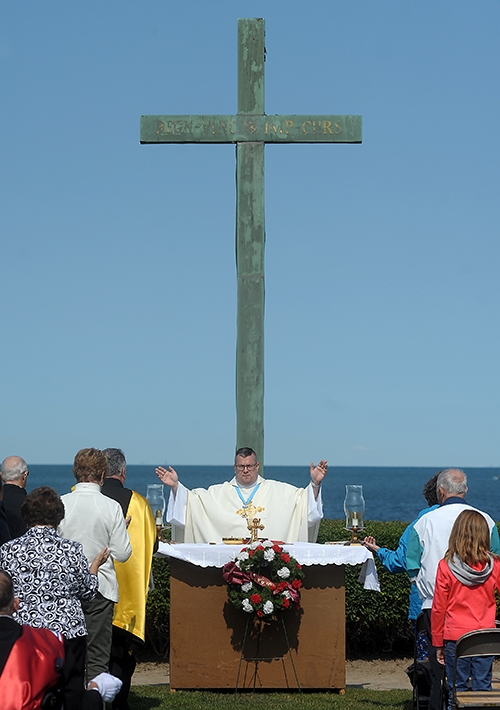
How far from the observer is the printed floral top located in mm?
5379

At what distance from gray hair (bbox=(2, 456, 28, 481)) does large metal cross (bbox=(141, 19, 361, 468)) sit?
2535 mm

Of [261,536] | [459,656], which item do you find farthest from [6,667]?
[261,536]

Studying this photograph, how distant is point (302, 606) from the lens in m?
8.37

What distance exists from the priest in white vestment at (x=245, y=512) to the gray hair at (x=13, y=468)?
234cm

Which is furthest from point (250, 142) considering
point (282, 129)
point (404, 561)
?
point (404, 561)

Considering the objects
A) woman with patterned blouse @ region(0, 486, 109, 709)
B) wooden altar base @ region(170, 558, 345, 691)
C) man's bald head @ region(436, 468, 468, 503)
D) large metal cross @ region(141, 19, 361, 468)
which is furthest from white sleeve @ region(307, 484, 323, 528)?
woman with patterned blouse @ region(0, 486, 109, 709)

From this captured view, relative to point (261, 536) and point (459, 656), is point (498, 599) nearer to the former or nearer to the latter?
point (261, 536)

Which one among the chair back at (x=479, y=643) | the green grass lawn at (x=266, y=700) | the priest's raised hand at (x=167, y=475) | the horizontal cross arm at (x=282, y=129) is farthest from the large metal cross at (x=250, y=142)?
the chair back at (x=479, y=643)

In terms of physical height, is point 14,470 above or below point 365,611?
above

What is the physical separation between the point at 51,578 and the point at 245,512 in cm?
391

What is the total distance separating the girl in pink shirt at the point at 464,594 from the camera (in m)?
5.91

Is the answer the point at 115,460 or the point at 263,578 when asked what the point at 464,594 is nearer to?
the point at 263,578

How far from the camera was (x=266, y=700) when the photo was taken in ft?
25.9

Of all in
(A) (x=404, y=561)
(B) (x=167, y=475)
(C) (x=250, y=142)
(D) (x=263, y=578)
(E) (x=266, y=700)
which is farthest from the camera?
(C) (x=250, y=142)
